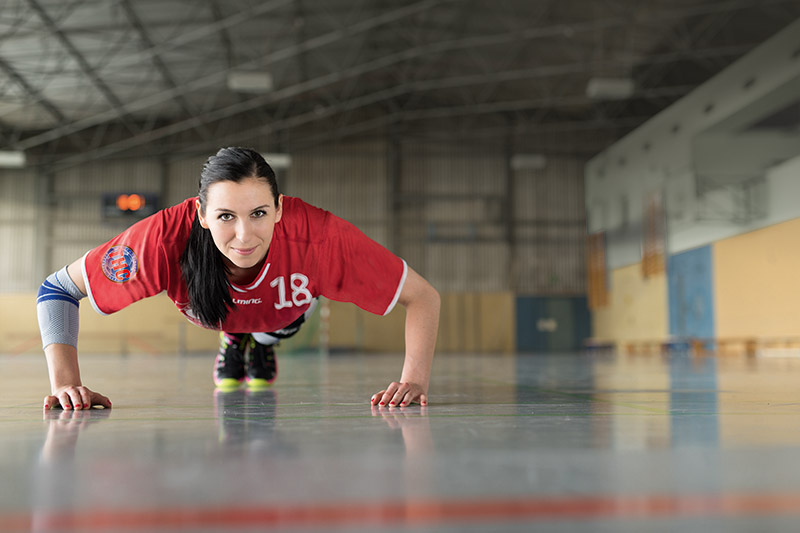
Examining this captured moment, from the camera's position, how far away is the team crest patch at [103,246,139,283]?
2.65m

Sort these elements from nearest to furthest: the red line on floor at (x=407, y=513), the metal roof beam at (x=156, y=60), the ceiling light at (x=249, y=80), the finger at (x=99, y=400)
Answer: the red line on floor at (x=407, y=513) → the finger at (x=99, y=400) → the ceiling light at (x=249, y=80) → the metal roof beam at (x=156, y=60)

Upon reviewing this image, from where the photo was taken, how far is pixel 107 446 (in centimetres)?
168

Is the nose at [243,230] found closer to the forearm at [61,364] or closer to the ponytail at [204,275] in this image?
the ponytail at [204,275]

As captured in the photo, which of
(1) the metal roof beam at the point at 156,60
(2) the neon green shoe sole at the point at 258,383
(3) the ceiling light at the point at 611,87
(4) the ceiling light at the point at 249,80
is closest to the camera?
(2) the neon green shoe sole at the point at 258,383

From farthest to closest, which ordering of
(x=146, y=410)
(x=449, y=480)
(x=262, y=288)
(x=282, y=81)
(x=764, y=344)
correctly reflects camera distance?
(x=282, y=81), (x=764, y=344), (x=262, y=288), (x=146, y=410), (x=449, y=480)

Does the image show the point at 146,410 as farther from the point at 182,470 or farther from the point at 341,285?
the point at 182,470

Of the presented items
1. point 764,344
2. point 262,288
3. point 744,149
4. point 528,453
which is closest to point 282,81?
point 744,149

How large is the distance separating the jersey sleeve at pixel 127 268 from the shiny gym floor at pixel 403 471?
450 mm

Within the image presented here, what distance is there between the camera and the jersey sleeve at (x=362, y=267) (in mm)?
2738

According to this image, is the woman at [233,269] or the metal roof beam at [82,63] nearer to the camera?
the woman at [233,269]

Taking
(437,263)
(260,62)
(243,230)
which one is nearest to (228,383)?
(243,230)

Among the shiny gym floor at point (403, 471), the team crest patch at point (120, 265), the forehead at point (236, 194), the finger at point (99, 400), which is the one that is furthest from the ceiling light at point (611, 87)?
the finger at point (99, 400)

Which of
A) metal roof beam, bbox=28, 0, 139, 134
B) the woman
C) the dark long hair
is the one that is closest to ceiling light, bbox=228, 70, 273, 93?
metal roof beam, bbox=28, 0, 139, 134

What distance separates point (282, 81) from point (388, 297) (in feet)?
65.6
